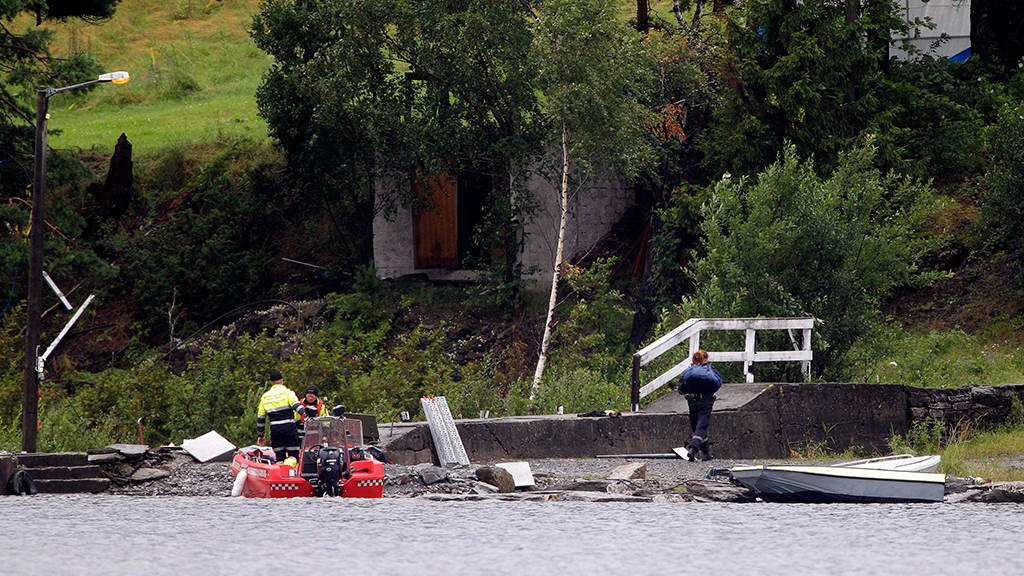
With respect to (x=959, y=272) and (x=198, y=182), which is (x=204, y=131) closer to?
(x=198, y=182)

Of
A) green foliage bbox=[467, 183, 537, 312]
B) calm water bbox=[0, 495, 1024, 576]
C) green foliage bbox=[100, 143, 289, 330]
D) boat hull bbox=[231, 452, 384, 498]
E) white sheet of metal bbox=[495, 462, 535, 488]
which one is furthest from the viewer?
green foliage bbox=[100, 143, 289, 330]

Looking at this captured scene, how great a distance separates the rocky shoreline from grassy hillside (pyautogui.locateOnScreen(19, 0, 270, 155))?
22590 millimetres

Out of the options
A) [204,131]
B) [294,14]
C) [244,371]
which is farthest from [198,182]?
[244,371]

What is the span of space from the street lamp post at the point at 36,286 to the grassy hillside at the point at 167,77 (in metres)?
16.4

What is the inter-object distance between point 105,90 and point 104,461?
3476 centimetres

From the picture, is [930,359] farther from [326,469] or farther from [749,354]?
[326,469]

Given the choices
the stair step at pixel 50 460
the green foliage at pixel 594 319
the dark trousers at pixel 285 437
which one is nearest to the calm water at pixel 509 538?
the dark trousers at pixel 285 437

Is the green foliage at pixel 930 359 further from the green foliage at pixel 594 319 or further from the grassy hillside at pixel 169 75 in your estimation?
the grassy hillside at pixel 169 75

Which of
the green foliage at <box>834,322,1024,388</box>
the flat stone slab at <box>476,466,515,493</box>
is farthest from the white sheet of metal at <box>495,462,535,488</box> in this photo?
the green foliage at <box>834,322,1024,388</box>

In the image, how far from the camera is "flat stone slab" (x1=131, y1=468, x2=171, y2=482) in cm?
1371

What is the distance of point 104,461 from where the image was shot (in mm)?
13852

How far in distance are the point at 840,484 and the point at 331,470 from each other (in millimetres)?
5044

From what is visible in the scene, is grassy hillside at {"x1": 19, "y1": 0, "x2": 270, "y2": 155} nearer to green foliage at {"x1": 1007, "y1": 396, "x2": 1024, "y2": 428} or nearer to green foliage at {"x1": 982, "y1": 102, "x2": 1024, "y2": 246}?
green foliage at {"x1": 982, "y1": 102, "x2": 1024, "y2": 246}

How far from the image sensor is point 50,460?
13289 mm
